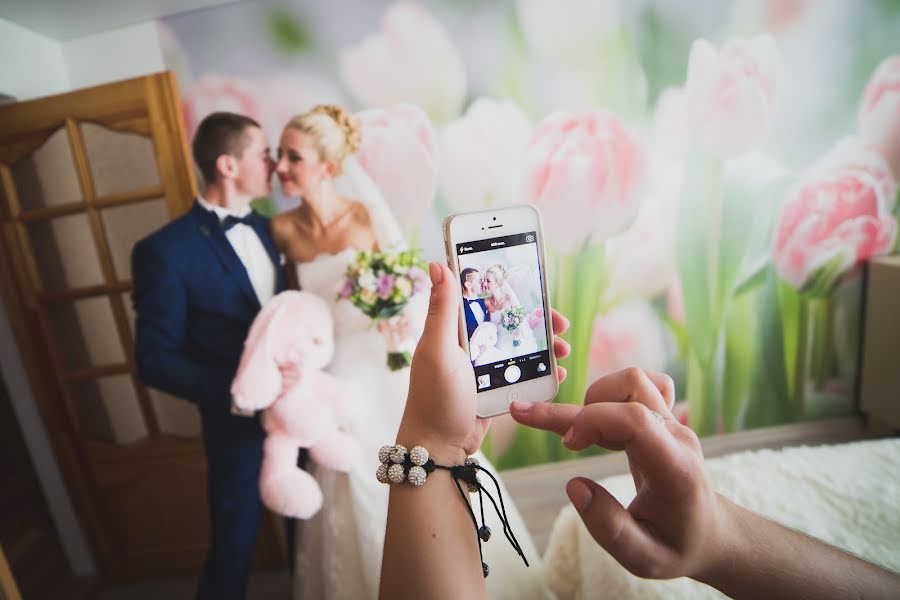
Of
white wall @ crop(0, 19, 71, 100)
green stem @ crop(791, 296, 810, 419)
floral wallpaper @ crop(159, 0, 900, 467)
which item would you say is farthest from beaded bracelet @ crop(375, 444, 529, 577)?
green stem @ crop(791, 296, 810, 419)

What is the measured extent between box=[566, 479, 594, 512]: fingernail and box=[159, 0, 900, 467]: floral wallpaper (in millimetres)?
1492

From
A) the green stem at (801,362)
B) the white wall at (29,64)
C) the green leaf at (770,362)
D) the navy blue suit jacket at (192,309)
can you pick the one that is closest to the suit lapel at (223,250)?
the navy blue suit jacket at (192,309)

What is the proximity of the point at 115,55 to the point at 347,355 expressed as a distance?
164 cm

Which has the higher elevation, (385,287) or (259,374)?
(385,287)

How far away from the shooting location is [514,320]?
2.87 feet

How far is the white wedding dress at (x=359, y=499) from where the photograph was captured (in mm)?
1334

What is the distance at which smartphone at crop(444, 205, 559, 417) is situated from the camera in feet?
2.78

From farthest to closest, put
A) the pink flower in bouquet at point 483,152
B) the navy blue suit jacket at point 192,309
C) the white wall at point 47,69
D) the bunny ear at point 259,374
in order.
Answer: the pink flower in bouquet at point 483,152, the white wall at point 47,69, the navy blue suit jacket at point 192,309, the bunny ear at point 259,374

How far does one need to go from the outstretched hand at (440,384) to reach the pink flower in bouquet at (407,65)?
1.41 meters

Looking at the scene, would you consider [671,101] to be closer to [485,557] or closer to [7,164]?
[485,557]

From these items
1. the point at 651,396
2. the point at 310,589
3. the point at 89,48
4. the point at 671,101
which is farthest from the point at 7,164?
the point at 671,101

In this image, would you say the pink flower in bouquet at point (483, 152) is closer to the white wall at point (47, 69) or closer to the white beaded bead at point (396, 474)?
the white wall at point (47, 69)

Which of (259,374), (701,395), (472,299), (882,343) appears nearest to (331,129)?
(259,374)

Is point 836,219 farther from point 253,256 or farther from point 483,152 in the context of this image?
point 253,256
